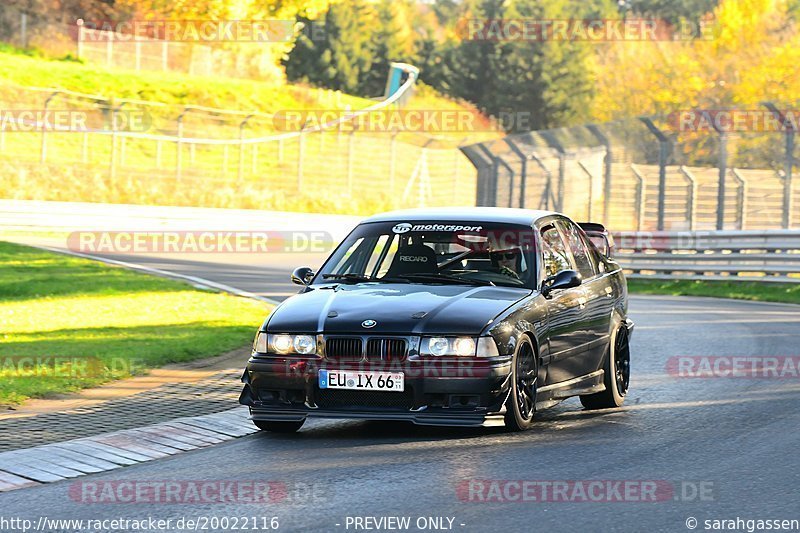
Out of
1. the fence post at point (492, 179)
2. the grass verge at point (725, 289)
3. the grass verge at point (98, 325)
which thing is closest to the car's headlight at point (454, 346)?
the grass verge at point (98, 325)

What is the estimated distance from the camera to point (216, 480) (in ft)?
24.4

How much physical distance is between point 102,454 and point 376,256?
2937 mm

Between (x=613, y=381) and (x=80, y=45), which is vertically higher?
(x=80, y=45)

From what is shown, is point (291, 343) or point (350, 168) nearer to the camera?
point (291, 343)

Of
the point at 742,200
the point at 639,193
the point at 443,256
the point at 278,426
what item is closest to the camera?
the point at 278,426

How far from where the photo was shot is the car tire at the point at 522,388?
872cm

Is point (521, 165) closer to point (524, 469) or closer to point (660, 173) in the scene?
point (660, 173)

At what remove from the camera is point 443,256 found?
9891 mm

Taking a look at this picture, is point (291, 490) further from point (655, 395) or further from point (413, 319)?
point (655, 395)

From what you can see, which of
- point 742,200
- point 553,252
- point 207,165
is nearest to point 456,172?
point 207,165

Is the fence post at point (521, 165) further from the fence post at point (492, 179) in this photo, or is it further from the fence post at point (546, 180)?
the fence post at point (492, 179)

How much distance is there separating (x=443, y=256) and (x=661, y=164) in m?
17.6

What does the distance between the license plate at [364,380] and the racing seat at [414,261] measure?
1.37m

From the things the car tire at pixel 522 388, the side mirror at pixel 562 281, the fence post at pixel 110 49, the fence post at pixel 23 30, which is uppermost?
the fence post at pixel 23 30
